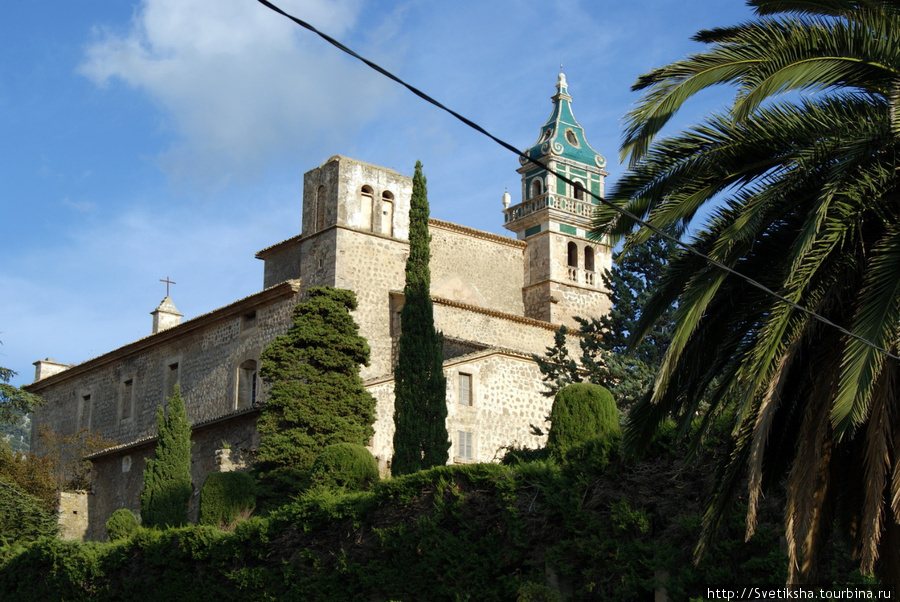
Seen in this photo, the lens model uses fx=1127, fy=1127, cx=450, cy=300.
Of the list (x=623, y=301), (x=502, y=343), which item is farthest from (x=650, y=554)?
(x=502, y=343)

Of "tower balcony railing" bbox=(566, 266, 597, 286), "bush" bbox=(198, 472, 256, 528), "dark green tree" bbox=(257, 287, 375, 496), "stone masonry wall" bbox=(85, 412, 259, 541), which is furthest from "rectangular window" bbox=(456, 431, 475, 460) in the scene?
"tower balcony railing" bbox=(566, 266, 597, 286)

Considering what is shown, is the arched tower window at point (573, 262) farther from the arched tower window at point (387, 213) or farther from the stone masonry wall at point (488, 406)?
the stone masonry wall at point (488, 406)

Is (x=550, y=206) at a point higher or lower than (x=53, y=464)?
higher

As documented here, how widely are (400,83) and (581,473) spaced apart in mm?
6843

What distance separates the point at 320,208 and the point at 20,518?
38.2 feet

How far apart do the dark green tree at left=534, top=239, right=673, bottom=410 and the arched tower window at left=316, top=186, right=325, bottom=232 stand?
7.67 meters

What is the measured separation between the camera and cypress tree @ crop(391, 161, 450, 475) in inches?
961

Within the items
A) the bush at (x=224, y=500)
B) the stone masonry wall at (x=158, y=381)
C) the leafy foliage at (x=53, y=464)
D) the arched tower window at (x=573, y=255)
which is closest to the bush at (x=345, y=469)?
the bush at (x=224, y=500)

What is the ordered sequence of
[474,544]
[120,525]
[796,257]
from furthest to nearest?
1. [120,525]
2. [474,544]
3. [796,257]

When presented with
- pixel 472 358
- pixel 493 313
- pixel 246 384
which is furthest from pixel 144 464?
pixel 493 313

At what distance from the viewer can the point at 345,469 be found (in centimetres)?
2058

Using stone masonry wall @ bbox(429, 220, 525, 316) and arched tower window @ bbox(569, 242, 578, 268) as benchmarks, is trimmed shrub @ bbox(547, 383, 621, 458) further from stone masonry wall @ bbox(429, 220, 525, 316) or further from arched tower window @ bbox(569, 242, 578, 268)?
arched tower window @ bbox(569, 242, 578, 268)

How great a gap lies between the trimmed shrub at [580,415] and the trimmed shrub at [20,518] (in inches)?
711

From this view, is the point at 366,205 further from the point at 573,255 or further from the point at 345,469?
the point at 345,469
